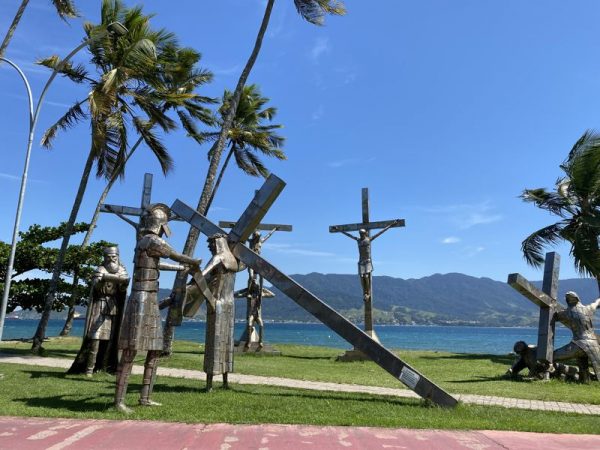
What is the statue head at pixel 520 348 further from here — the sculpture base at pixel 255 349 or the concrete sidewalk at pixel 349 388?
the sculpture base at pixel 255 349

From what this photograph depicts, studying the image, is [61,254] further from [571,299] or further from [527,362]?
[571,299]

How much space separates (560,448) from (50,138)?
1750cm

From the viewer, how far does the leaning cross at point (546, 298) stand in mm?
11656

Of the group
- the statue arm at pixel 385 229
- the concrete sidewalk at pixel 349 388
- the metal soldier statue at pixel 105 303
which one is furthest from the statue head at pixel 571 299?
the metal soldier statue at pixel 105 303

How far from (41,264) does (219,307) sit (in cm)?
1641

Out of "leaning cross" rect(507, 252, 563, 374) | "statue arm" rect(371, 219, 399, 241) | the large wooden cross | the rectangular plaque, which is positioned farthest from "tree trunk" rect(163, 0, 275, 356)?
"leaning cross" rect(507, 252, 563, 374)

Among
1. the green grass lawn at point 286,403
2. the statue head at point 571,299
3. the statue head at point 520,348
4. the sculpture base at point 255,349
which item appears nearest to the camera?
the green grass lawn at point 286,403

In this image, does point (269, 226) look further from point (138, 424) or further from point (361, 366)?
point (138, 424)

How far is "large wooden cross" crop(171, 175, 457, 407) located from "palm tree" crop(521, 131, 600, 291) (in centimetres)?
1257

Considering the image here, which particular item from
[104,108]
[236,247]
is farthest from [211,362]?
[104,108]

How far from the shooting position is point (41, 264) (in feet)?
69.4

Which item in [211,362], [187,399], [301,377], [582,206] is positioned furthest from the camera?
[582,206]

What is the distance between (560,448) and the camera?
16.4ft

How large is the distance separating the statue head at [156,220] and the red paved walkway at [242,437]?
7.99 feet
